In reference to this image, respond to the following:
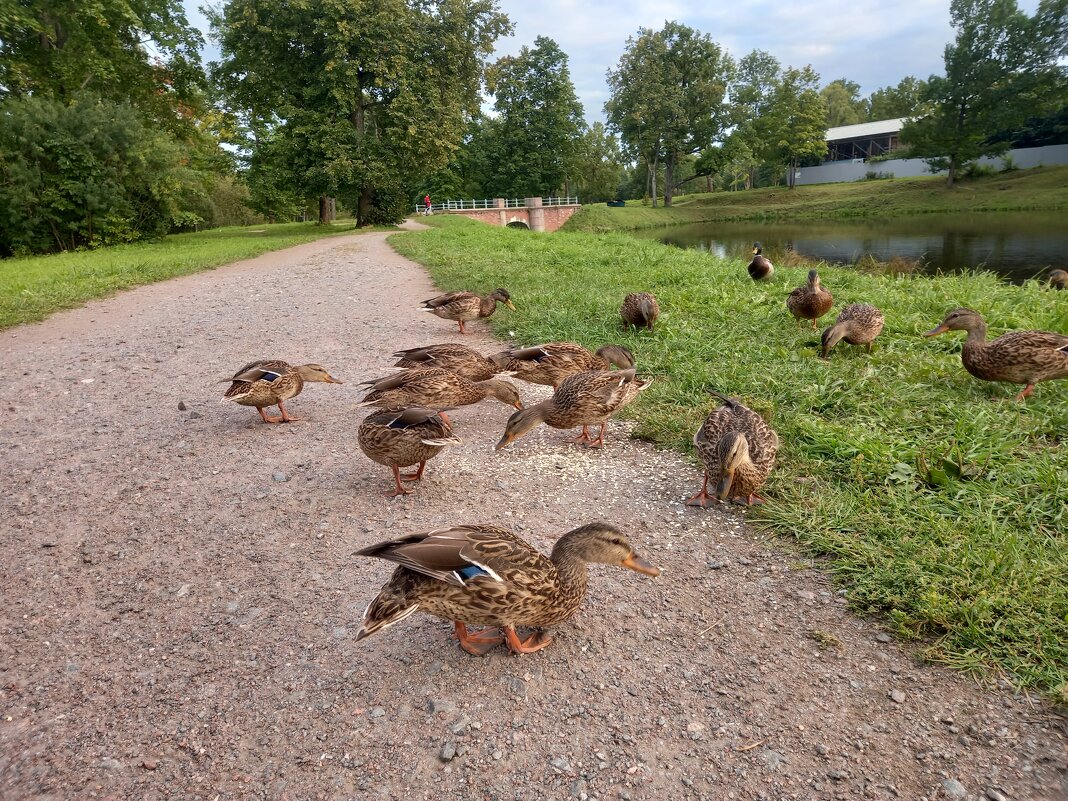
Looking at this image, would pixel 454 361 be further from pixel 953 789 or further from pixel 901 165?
pixel 901 165

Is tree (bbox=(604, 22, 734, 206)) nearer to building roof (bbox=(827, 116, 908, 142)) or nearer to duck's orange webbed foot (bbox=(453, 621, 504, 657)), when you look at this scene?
building roof (bbox=(827, 116, 908, 142))

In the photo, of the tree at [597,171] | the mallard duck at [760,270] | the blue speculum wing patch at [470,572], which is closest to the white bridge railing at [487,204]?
the tree at [597,171]

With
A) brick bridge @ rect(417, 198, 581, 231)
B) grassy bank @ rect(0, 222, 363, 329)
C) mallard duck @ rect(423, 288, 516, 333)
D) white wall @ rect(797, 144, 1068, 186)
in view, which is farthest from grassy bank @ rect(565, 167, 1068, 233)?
mallard duck @ rect(423, 288, 516, 333)

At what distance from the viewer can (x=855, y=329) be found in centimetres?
690

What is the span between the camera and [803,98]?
61125 mm

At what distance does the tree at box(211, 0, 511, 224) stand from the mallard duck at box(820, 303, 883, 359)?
27.2 m

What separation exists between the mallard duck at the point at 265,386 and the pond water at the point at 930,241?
1497 cm

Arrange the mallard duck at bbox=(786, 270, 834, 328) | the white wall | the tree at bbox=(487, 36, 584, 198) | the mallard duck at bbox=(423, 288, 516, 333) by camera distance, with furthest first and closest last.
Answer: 1. the tree at bbox=(487, 36, 584, 198)
2. the white wall
3. the mallard duck at bbox=(423, 288, 516, 333)
4. the mallard duck at bbox=(786, 270, 834, 328)

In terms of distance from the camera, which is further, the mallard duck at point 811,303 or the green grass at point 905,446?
the mallard duck at point 811,303

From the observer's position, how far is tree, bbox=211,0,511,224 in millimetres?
28156

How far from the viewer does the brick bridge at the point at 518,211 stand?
1869 inches

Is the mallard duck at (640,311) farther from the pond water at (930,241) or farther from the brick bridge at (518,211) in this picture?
the brick bridge at (518,211)

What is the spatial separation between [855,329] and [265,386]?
6.41 meters

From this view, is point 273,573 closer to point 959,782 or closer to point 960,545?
point 959,782
